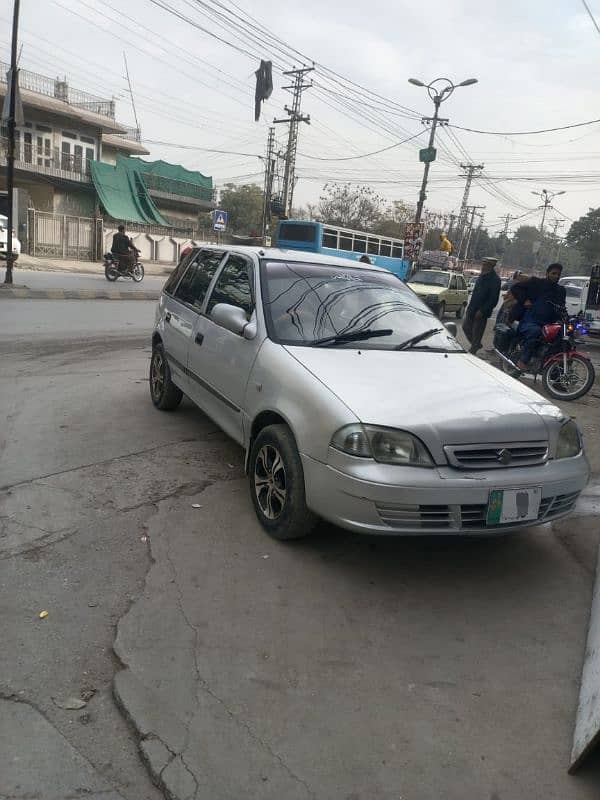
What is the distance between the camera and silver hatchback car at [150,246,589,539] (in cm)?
312

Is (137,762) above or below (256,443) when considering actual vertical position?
below

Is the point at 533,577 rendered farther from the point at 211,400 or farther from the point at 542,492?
the point at 211,400

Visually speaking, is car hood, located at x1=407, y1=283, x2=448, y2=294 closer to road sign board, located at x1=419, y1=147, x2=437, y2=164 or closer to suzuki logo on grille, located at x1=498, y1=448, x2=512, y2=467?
road sign board, located at x1=419, y1=147, x2=437, y2=164

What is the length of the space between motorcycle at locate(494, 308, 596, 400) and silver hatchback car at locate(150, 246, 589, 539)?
13.7ft

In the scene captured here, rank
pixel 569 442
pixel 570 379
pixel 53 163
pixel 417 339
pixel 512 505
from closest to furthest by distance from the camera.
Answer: pixel 512 505 → pixel 569 442 → pixel 417 339 → pixel 570 379 → pixel 53 163

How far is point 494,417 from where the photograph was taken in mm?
3312

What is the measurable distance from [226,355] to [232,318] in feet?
1.06

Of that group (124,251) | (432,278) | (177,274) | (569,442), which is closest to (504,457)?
(569,442)

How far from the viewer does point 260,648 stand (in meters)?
2.76

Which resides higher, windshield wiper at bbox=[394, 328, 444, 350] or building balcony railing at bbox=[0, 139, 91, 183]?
building balcony railing at bbox=[0, 139, 91, 183]

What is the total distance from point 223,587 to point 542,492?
1.73m

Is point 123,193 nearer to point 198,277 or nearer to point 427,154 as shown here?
point 427,154

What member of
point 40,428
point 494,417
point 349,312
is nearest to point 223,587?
point 494,417

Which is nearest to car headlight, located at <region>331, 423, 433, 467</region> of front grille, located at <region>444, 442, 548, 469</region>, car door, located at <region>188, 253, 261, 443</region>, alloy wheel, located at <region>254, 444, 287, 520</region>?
front grille, located at <region>444, 442, 548, 469</region>
